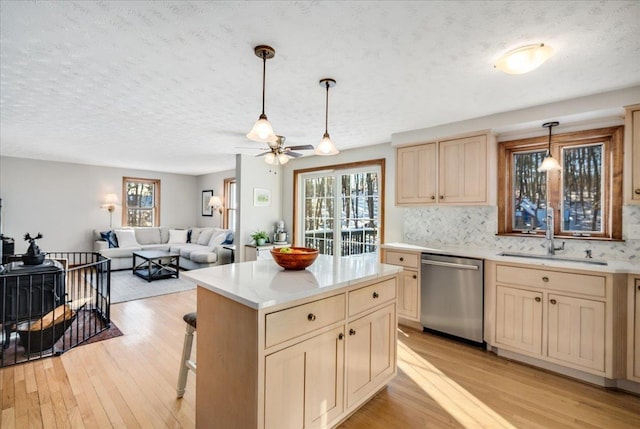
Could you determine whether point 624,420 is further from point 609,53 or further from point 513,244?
point 609,53

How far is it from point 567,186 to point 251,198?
4.58 meters

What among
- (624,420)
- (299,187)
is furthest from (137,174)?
(624,420)

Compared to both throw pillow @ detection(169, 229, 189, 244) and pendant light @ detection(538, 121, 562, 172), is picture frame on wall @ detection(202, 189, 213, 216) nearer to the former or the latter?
throw pillow @ detection(169, 229, 189, 244)

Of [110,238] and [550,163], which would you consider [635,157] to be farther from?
[110,238]

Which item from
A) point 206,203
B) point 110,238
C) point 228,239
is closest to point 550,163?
point 228,239

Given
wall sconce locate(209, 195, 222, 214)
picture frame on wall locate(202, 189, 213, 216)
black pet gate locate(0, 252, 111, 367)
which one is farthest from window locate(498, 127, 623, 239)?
picture frame on wall locate(202, 189, 213, 216)

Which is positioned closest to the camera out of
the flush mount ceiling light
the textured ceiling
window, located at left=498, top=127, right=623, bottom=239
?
the textured ceiling

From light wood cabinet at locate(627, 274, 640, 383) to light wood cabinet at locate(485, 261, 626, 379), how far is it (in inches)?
1.6

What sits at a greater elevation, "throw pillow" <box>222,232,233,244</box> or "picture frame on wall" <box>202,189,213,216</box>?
"picture frame on wall" <box>202,189,213,216</box>

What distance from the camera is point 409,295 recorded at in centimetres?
359

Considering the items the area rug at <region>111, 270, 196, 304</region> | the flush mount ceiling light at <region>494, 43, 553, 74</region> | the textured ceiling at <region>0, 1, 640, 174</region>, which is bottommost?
the area rug at <region>111, 270, 196, 304</region>

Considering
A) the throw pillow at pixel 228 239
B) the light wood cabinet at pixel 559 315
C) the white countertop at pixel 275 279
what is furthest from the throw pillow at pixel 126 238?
the light wood cabinet at pixel 559 315

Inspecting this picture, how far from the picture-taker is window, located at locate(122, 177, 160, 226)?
306 inches

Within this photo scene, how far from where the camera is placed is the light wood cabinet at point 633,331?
7.61ft
